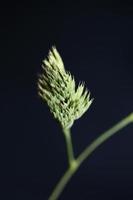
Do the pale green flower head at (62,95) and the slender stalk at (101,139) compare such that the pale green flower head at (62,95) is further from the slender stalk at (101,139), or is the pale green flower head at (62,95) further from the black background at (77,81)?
the black background at (77,81)

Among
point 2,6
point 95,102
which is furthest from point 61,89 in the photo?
point 2,6

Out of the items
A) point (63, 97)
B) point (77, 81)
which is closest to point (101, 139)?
point (63, 97)

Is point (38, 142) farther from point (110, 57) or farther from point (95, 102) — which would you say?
point (110, 57)

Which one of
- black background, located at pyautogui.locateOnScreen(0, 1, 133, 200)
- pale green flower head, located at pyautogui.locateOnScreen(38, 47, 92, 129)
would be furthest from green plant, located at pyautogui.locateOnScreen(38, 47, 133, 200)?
black background, located at pyautogui.locateOnScreen(0, 1, 133, 200)

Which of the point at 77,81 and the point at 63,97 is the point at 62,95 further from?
the point at 77,81

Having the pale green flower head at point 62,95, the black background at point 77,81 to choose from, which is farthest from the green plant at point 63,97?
the black background at point 77,81

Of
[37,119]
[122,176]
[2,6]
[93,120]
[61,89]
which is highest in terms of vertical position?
[2,6]

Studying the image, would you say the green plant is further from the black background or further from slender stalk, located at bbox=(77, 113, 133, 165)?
the black background

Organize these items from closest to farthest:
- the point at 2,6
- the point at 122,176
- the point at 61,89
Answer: the point at 61,89 → the point at 122,176 → the point at 2,6
